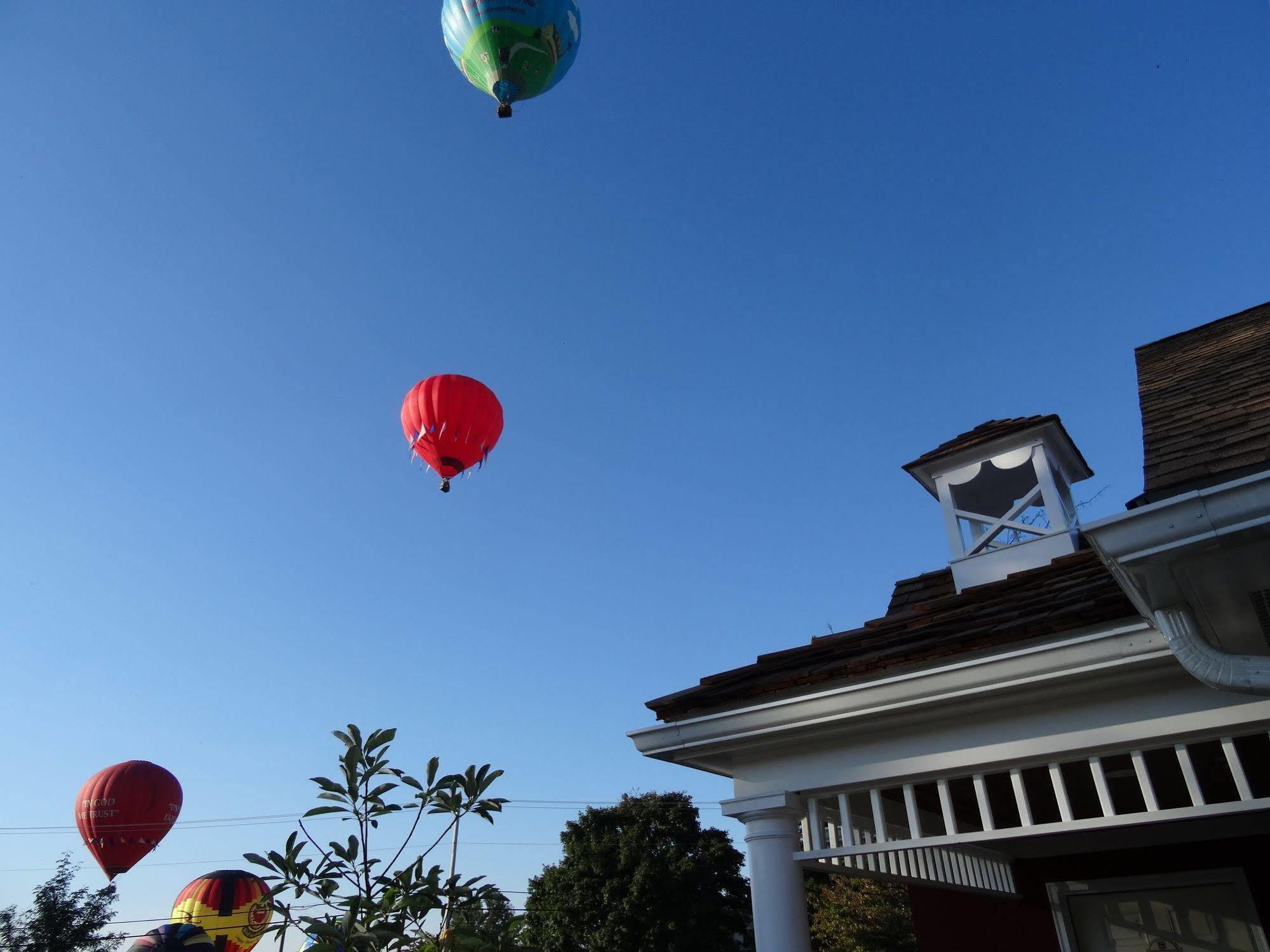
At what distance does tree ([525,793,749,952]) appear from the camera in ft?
89.0

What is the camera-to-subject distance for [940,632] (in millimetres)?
4070

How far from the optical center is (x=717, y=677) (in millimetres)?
4812

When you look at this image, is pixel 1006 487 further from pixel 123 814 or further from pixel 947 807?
pixel 123 814

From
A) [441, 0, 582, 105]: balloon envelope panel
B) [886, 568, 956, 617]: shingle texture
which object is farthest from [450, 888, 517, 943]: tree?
[441, 0, 582, 105]: balloon envelope panel

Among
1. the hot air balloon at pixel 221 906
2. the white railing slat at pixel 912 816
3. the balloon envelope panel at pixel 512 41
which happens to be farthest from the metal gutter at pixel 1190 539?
the hot air balloon at pixel 221 906

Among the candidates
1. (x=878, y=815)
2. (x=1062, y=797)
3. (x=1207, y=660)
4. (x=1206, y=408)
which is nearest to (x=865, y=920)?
(x=878, y=815)

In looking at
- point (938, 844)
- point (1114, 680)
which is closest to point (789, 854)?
point (938, 844)

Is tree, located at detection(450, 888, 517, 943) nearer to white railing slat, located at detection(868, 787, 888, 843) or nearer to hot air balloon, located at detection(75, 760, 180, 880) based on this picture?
white railing slat, located at detection(868, 787, 888, 843)

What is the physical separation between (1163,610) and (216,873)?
76.4 feet

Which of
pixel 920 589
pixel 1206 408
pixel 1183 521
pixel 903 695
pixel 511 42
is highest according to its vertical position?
pixel 511 42

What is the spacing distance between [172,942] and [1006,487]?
926cm

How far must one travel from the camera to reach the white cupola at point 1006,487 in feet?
21.7

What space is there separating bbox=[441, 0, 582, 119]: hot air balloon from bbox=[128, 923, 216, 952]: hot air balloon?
9198mm

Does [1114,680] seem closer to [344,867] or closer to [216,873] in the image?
[344,867]
